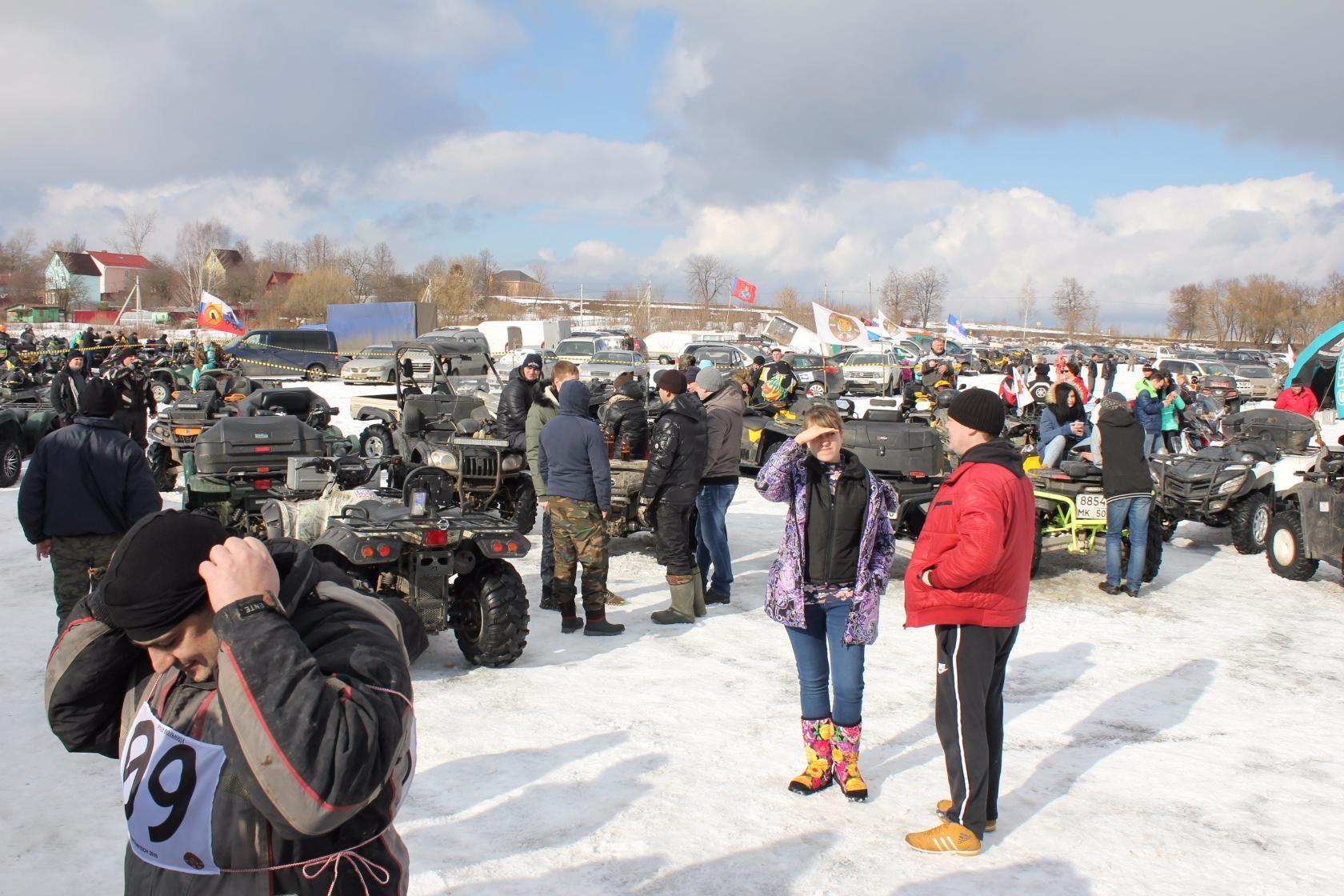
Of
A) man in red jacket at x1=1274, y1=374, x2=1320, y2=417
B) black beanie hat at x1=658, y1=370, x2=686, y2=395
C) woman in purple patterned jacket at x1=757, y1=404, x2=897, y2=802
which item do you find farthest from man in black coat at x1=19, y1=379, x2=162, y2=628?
man in red jacket at x1=1274, y1=374, x2=1320, y2=417

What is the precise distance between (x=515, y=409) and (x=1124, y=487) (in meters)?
5.21

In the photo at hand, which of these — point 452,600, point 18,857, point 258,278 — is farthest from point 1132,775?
point 258,278

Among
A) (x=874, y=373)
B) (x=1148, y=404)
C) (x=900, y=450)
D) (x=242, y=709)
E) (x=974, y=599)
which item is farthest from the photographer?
(x=874, y=373)

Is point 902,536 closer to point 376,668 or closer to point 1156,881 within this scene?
point 1156,881

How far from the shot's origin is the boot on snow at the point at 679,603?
6996 millimetres

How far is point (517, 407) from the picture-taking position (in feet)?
30.1

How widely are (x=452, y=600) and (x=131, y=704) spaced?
4.19 m

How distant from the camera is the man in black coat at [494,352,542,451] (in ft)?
29.8

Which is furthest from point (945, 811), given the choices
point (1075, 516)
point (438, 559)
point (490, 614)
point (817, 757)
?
point (1075, 516)

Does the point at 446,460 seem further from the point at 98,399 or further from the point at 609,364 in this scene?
the point at 609,364

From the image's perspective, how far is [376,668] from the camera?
1692mm

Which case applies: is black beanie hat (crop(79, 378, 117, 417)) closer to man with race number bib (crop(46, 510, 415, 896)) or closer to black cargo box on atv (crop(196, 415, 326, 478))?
black cargo box on atv (crop(196, 415, 326, 478))

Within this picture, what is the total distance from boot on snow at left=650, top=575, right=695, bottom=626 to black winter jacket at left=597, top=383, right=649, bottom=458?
1862 millimetres

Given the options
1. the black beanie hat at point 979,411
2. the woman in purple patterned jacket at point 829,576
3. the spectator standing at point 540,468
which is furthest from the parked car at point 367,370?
the black beanie hat at point 979,411
